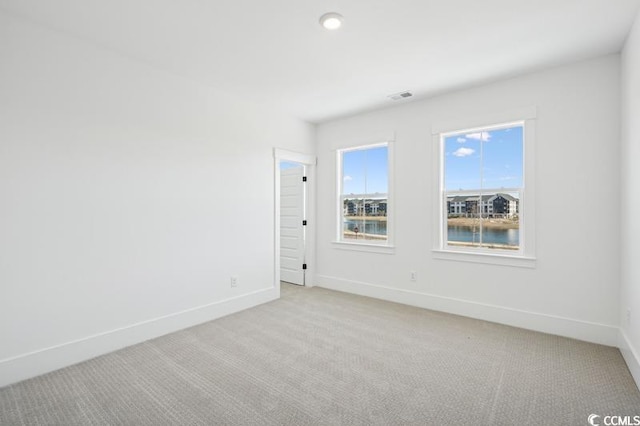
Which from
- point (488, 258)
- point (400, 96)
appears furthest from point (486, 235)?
point (400, 96)

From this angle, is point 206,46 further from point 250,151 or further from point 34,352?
point 34,352

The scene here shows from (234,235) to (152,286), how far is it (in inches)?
44.3

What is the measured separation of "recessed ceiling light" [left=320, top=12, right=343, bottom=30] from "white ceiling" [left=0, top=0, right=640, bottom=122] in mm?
44

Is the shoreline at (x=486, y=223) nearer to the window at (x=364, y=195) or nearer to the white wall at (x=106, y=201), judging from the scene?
the window at (x=364, y=195)

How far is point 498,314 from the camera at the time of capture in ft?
11.8

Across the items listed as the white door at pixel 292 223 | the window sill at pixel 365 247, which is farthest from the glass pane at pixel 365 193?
the white door at pixel 292 223

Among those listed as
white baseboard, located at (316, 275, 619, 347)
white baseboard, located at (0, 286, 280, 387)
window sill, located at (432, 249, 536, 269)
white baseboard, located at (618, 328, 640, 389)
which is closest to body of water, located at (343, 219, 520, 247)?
window sill, located at (432, 249, 536, 269)

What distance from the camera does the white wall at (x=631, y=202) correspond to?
238cm

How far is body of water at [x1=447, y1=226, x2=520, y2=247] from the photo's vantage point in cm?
361

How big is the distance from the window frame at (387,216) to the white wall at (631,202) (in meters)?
2.37

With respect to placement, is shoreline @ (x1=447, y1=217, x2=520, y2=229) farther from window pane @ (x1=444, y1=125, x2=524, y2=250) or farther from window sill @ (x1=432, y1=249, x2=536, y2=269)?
window sill @ (x1=432, y1=249, x2=536, y2=269)

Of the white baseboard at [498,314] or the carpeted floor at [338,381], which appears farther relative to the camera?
the white baseboard at [498,314]
